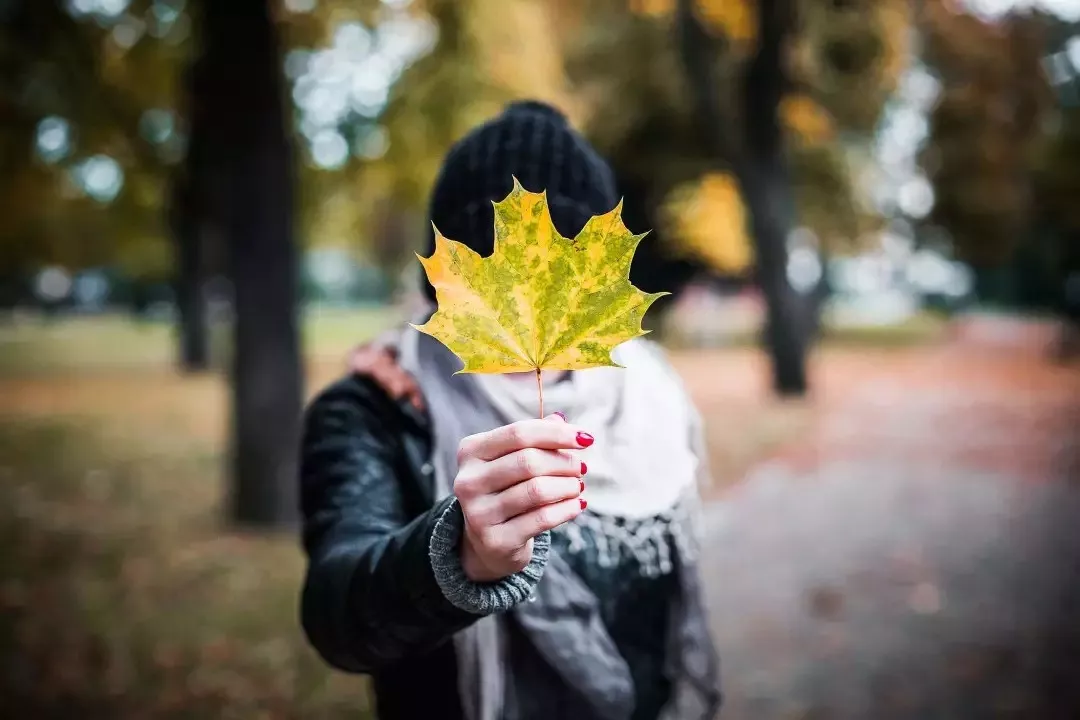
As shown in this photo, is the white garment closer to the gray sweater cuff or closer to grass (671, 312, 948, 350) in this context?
the gray sweater cuff

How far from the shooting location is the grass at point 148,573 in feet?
11.4

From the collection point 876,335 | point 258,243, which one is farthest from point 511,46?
point 876,335

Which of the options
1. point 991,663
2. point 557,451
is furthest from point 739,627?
point 557,451

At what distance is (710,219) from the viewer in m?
16.1

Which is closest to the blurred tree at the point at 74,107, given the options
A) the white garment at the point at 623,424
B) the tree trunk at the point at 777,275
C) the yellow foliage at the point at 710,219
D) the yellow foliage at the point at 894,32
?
the white garment at the point at 623,424

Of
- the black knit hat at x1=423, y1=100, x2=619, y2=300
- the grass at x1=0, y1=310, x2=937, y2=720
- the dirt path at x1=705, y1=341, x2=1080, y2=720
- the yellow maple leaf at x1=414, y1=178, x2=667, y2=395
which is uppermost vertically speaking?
the black knit hat at x1=423, y1=100, x2=619, y2=300

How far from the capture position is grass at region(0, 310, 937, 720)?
11.4 feet

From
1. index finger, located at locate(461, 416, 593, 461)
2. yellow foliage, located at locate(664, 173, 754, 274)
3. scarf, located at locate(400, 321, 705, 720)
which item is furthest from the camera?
yellow foliage, located at locate(664, 173, 754, 274)

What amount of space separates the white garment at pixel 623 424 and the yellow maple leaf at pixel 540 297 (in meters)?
0.40

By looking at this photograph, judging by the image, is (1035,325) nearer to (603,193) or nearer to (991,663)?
(991,663)

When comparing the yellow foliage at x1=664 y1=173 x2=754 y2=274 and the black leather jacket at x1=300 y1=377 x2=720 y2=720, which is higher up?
the yellow foliage at x1=664 y1=173 x2=754 y2=274

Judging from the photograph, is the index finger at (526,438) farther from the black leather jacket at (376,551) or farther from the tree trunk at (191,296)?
the tree trunk at (191,296)

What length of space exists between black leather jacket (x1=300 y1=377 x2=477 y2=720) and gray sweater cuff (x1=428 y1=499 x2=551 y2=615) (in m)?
0.03

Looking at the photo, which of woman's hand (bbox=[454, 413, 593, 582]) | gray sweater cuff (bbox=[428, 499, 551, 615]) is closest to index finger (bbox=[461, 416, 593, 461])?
woman's hand (bbox=[454, 413, 593, 582])
